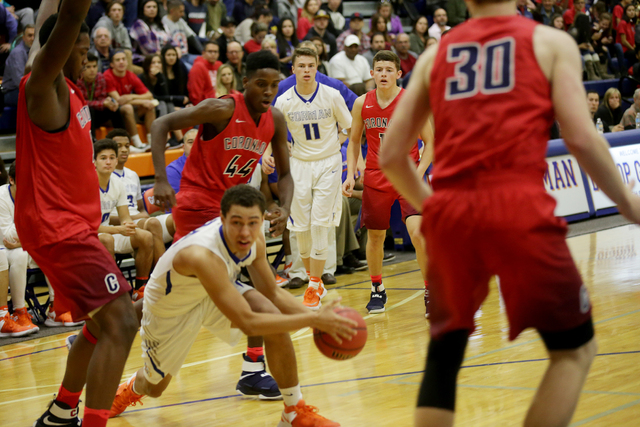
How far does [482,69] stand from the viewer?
2102mm

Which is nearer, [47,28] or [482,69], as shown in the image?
[482,69]

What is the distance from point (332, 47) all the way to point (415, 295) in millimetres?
8168

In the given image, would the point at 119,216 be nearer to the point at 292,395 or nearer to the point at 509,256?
the point at 292,395

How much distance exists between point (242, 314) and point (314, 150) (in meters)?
4.46

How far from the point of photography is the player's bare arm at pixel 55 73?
10.1 ft

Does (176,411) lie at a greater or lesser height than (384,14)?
lesser

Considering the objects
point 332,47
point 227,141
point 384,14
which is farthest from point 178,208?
point 384,14

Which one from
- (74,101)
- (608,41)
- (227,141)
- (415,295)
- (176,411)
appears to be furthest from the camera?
(608,41)

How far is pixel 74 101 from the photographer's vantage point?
347cm

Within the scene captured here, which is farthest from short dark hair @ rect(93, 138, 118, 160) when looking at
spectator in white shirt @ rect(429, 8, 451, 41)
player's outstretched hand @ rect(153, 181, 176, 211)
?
spectator in white shirt @ rect(429, 8, 451, 41)

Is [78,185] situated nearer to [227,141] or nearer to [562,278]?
[227,141]

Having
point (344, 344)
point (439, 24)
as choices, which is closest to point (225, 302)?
point (344, 344)

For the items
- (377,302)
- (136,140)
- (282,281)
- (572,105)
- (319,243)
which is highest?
(572,105)

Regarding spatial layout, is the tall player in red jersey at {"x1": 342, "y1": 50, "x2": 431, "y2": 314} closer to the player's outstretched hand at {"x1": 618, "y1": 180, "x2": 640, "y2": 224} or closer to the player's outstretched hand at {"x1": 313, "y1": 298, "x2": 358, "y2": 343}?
the player's outstretched hand at {"x1": 313, "y1": 298, "x2": 358, "y2": 343}
